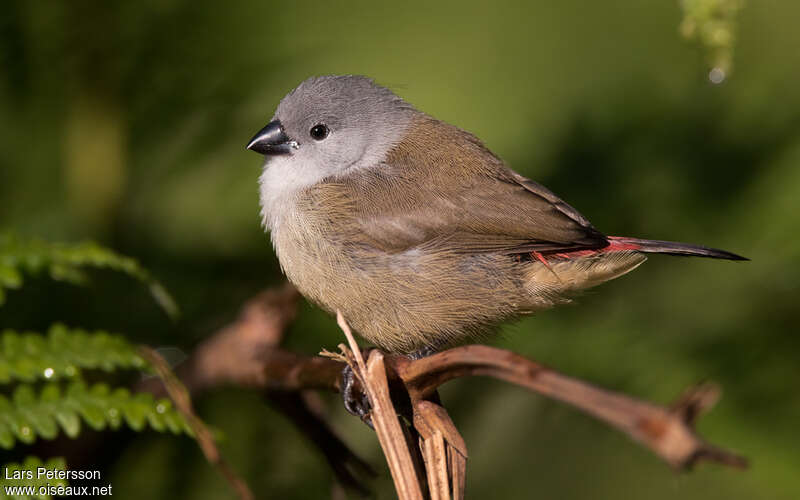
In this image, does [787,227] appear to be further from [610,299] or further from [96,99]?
[96,99]

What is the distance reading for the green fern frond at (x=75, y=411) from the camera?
5.75 feet

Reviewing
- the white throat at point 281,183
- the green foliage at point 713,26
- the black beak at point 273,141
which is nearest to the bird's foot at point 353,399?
the white throat at point 281,183

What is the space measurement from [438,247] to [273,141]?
2.41 feet

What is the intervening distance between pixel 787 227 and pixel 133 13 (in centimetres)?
232

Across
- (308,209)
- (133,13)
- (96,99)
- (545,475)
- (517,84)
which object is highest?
(133,13)

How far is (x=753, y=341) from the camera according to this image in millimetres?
2535

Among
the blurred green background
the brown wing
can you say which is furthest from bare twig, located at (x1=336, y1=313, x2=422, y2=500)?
the blurred green background

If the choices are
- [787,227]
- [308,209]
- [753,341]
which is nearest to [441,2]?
[308,209]

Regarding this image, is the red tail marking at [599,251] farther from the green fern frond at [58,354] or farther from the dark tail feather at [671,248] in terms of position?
the green fern frond at [58,354]

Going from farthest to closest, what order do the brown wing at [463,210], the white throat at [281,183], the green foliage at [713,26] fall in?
1. the white throat at [281,183]
2. the brown wing at [463,210]
3. the green foliage at [713,26]

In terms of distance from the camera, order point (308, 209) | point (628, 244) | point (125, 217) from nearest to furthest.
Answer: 1. point (628, 244)
2. point (308, 209)
3. point (125, 217)

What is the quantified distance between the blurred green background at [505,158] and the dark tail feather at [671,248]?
513 millimetres

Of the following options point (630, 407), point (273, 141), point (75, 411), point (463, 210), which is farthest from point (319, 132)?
point (630, 407)

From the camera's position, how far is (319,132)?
260 centimetres
